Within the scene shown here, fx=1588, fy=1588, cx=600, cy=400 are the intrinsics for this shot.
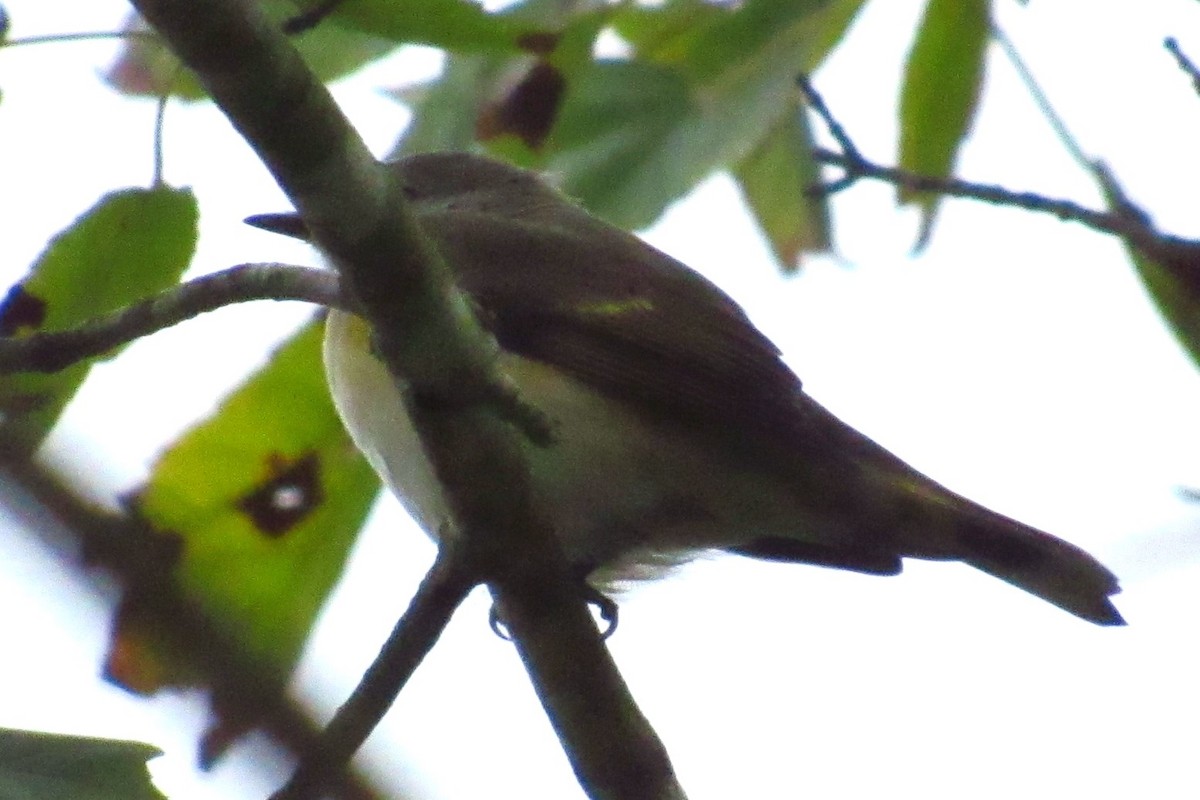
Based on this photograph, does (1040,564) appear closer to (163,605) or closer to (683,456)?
(683,456)

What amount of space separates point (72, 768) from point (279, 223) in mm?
2147

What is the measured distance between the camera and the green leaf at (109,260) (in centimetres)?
250

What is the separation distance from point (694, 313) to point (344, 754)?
93.0 inches

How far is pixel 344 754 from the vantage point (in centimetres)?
158

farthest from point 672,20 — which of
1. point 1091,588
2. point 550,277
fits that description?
point 1091,588

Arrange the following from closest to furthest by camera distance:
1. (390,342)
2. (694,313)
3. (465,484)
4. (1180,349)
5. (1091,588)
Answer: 1. (390,342)
2. (465,484)
3. (1180,349)
4. (1091,588)
5. (694,313)

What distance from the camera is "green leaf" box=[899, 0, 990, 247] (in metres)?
3.53

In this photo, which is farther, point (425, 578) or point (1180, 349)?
point (1180, 349)

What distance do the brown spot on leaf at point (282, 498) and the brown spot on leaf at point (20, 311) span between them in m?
0.50

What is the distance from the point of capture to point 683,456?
3529 mm

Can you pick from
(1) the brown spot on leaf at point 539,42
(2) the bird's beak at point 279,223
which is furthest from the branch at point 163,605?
(2) the bird's beak at point 279,223

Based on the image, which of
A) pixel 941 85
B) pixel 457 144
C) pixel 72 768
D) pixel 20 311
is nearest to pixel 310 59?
pixel 457 144

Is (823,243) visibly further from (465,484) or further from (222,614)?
(222,614)

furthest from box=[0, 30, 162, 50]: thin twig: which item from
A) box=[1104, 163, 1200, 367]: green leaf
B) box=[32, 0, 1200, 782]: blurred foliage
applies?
box=[1104, 163, 1200, 367]: green leaf
